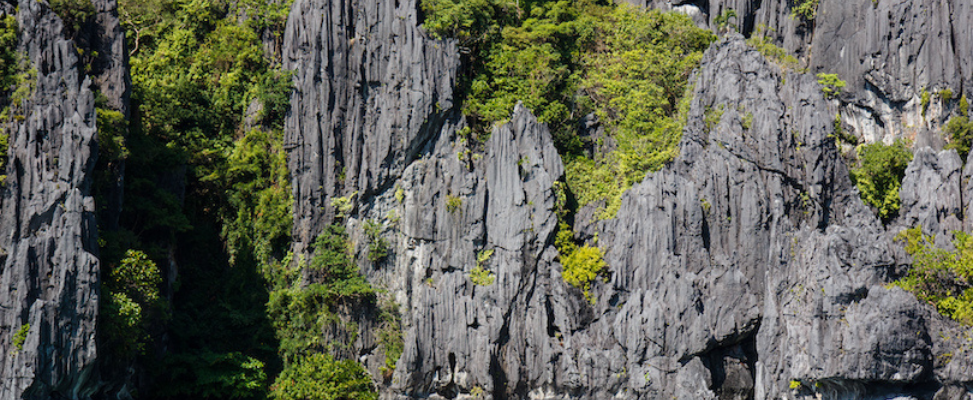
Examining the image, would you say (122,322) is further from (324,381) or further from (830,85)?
(830,85)

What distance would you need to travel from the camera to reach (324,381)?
92.9 feet

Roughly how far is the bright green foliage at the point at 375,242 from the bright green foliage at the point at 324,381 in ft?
10.9

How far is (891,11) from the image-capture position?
3234 centimetres

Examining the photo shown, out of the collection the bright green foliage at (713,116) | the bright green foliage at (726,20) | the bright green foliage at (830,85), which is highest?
the bright green foliage at (726,20)

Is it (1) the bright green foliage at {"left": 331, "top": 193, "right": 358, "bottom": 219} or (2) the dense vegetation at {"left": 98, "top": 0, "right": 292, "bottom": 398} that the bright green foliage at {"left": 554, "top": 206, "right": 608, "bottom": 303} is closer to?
(1) the bright green foliage at {"left": 331, "top": 193, "right": 358, "bottom": 219}

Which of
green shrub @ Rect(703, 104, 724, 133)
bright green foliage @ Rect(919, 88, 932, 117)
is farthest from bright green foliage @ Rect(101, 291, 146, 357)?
bright green foliage @ Rect(919, 88, 932, 117)

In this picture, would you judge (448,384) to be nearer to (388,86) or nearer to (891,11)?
(388,86)

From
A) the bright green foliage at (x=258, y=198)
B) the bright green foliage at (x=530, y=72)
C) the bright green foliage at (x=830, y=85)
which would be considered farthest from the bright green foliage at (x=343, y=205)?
the bright green foliage at (x=830, y=85)

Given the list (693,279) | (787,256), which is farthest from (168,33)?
(787,256)

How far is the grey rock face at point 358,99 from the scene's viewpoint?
30.6m

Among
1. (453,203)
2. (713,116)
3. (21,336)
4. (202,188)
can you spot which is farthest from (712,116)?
(21,336)

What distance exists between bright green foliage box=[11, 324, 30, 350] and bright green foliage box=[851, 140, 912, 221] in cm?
2404

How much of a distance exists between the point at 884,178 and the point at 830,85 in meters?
3.73

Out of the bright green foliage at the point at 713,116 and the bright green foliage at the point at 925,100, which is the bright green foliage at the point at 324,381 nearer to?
the bright green foliage at the point at 713,116
